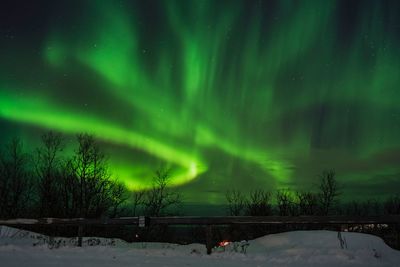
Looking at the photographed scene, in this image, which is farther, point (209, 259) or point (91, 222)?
point (91, 222)

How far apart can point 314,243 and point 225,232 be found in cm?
563

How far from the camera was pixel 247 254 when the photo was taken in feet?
36.8

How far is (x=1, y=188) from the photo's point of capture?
46188mm

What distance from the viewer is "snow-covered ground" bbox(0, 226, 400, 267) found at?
9969 mm

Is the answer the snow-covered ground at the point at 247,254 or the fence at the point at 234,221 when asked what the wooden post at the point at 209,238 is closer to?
the fence at the point at 234,221

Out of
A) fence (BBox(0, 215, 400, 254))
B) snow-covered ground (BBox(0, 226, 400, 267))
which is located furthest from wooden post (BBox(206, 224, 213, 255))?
snow-covered ground (BBox(0, 226, 400, 267))

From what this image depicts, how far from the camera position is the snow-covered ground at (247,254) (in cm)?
997

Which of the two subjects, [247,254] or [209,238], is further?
[209,238]

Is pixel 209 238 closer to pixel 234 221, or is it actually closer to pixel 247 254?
pixel 234 221

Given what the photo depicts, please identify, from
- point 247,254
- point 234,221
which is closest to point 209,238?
point 234,221

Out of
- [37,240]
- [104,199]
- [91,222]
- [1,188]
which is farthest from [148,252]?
[1,188]

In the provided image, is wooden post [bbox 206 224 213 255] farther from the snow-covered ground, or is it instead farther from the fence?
the snow-covered ground

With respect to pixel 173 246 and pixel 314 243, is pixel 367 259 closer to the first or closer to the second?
pixel 314 243

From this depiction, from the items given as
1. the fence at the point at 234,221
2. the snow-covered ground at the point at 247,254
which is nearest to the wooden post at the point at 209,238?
the fence at the point at 234,221
